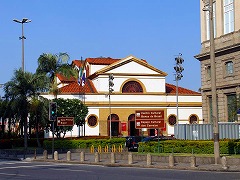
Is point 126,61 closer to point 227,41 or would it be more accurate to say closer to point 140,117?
point 227,41

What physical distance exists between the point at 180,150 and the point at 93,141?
15235 mm

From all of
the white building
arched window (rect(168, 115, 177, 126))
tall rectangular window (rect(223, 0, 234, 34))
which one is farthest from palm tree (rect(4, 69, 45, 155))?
arched window (rect(168, 115, 177, 126))

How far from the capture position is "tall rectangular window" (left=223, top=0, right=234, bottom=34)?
151ft

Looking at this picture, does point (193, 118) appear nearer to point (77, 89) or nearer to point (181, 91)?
point (181, 91)

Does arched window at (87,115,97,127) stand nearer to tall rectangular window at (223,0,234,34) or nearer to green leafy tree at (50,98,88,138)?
green leafy tree at (50,98,88,138)

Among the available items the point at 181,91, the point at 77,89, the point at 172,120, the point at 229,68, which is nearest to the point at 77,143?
the point at 229,68

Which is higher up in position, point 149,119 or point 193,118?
point 193,118

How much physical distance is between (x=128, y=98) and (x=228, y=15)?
28723 millimetres

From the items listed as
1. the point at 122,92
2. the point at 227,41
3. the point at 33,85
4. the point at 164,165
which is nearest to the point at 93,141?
the point at 33,85

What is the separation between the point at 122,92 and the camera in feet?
238

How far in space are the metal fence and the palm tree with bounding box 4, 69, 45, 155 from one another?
14.6m

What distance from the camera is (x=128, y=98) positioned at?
72.7 metres

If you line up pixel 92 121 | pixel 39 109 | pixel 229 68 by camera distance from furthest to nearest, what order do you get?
pixel 92 121 < pixel 39 109 < pixel 229 68

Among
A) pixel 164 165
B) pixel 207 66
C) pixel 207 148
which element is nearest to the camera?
pixel 164 165
